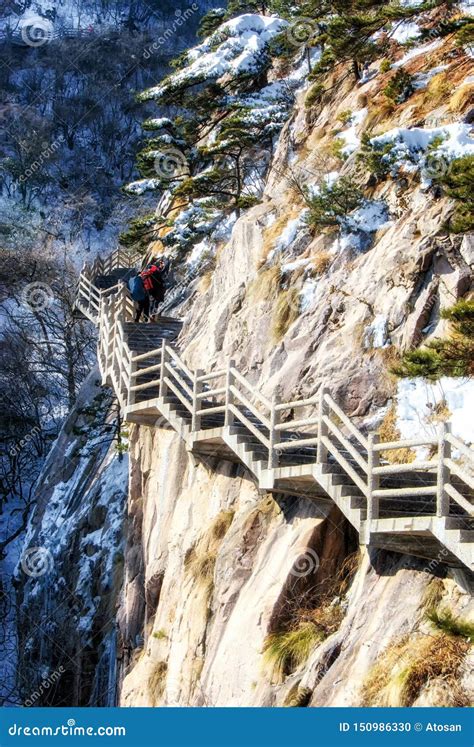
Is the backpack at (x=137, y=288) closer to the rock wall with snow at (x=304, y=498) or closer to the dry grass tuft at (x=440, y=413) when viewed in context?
the rock wall with snow at (x=304, y=498)

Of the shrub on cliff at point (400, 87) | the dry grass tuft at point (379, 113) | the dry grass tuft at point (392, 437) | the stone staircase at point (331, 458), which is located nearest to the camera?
the stone staircase at point (331, 458)

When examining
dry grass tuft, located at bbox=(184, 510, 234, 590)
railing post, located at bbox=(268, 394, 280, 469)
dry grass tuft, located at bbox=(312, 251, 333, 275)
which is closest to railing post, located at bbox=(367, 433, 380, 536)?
railing post, located at bbox=(268, 394, 280, 469)

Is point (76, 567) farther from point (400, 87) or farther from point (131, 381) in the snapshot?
point (400, 87)

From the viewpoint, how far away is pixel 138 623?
67.2 ft

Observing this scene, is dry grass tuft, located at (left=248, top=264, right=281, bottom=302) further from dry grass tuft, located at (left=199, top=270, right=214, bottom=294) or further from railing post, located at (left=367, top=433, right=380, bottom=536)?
railing post, located at (left=367, top=433, right=380, bottom=536)

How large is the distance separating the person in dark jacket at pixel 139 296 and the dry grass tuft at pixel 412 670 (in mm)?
15729

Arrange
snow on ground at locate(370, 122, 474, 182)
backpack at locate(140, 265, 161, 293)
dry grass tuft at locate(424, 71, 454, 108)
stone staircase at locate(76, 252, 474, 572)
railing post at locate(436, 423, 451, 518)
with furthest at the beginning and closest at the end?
backpack at locate(140, 265, 161, 293)
dry grass tuft at locate(424, 71, 454, 108)
snow on ground at locate(370, 122, 474, 182)
stone staircase at locate(76, 252, 474, 572)
railing post at locate(436, 423, 451, 518)

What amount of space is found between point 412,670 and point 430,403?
5.32 m

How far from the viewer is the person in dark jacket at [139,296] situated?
26341 mm

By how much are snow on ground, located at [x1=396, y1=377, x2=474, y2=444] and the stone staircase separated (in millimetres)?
496

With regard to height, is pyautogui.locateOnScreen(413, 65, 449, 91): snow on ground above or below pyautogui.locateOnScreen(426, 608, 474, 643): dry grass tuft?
above

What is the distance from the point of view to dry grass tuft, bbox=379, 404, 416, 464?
15.2 meters

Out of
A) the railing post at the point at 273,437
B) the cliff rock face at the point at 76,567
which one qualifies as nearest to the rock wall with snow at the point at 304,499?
the railing post at the point at 273,437

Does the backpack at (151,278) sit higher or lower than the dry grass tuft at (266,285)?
higher
